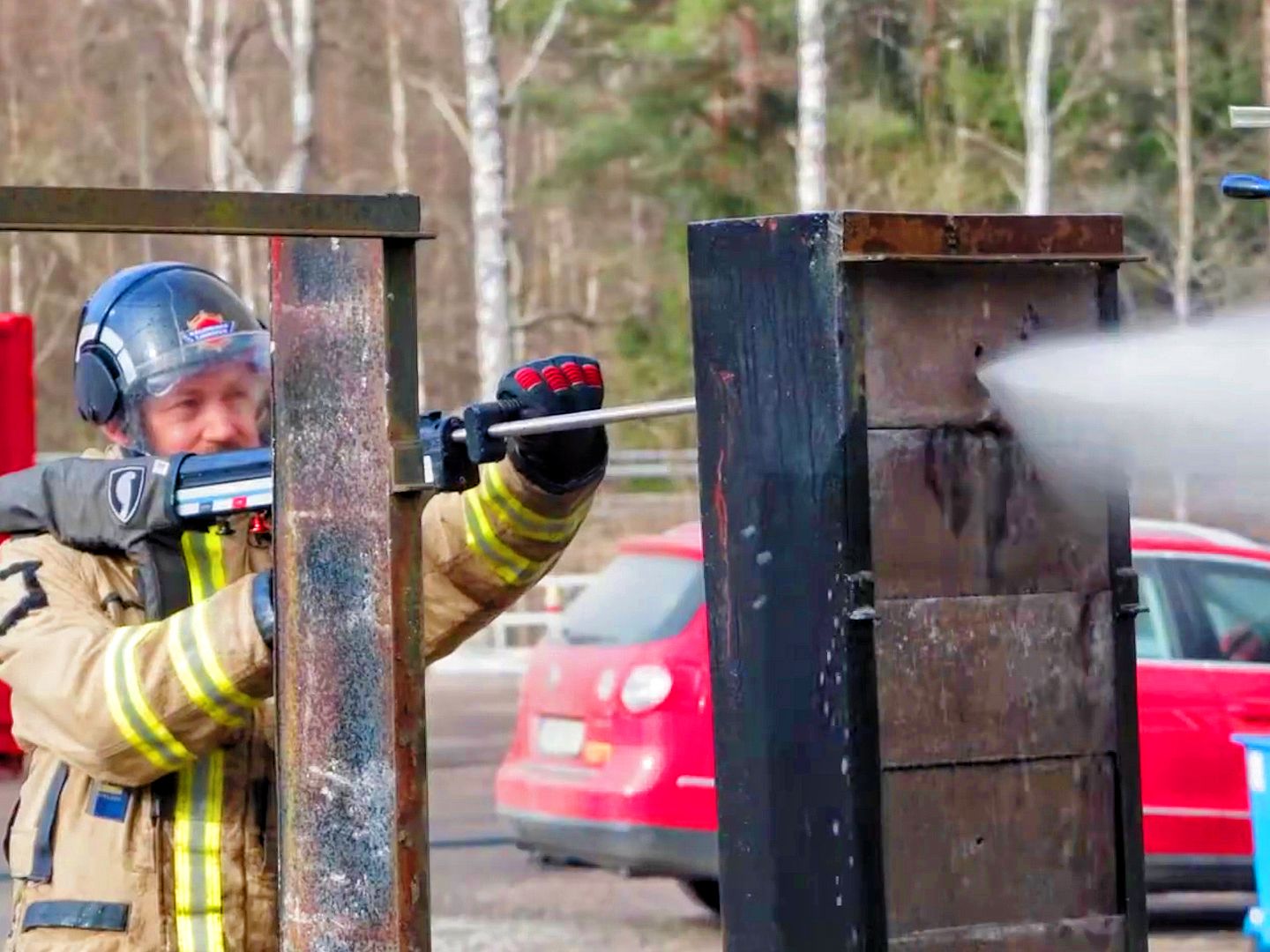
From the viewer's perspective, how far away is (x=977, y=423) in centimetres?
248

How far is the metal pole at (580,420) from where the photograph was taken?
8.42 feet

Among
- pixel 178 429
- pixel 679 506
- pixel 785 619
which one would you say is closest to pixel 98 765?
pixel 178 429

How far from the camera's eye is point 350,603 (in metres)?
2.70

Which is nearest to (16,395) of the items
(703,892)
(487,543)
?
(703,892)

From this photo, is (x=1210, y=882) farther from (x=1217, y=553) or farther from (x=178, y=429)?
(x=178, y=429)

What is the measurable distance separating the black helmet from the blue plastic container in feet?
11.9

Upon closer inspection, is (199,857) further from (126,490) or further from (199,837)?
(126,490)

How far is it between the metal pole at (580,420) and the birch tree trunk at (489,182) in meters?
17.5

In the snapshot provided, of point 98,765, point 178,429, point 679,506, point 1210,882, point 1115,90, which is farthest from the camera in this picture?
point 1115,90

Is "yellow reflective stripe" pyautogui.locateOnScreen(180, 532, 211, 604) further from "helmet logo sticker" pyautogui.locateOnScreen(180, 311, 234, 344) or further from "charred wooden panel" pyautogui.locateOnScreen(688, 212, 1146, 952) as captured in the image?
"charred wooden panel" pyautogui.locateOnScreen(688, 212, 1146, 952)

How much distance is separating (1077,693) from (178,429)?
1417 millimetres

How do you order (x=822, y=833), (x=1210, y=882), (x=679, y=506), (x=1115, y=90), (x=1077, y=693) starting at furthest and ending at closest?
1. (x=1115, y=90)
2. (x=679, y=506)
3. (x=1210, y=882)
4. (x=1077, y=693)
5. (x=822, y=833)

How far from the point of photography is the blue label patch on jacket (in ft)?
9.70

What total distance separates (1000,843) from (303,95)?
74.8ft
